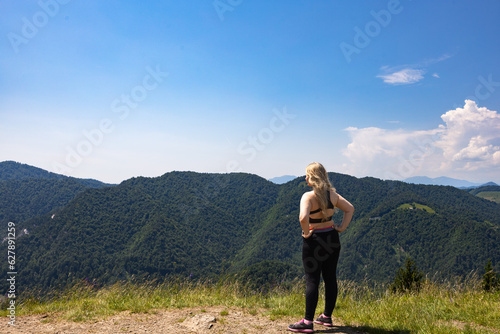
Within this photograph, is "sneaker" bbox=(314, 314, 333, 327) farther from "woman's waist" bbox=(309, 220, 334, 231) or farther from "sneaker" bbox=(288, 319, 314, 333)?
"woman's waist" bbox=(309, 220, 334, 231)

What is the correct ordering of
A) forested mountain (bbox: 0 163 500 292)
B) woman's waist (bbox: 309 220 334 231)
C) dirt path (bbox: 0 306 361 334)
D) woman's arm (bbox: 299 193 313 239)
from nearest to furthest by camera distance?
woman's arm (bbox: 299 193 313 239) < woman's waist (bbox: 309 220 334 231) < dirt path (bbox: 0 306 361 334) < forested mountain (bbox: 0 163 500 292)

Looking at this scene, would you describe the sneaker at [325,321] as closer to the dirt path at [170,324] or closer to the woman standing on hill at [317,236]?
the dirt path at [170,324]

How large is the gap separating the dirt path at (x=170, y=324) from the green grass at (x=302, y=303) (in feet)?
0.68

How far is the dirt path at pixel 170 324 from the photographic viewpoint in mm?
4129

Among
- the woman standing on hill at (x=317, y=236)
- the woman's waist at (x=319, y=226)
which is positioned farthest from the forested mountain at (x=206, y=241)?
the woman's waist at (x=319, y=226)

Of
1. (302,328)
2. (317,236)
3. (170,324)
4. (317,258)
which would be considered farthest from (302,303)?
(170,324)

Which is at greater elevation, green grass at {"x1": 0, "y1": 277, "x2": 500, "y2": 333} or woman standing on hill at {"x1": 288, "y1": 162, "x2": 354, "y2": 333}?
woman standing on hill at {"x1": 288, "y1": 162, "x2": 354, "y2": 333}

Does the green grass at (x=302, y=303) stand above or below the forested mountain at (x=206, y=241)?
above

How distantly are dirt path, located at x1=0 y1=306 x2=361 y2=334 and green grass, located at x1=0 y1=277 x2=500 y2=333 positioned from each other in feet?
0.68

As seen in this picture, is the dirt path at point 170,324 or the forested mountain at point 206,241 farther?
the forested mountain at point 206,241

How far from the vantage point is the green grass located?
4.18 metres

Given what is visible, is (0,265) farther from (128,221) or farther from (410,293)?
(410,293)

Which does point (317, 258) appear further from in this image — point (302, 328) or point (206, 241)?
point (206, 241)

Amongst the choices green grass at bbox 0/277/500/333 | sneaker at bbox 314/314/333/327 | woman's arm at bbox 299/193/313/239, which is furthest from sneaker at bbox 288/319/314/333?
woman's arm at bbox 299/193/313/239
